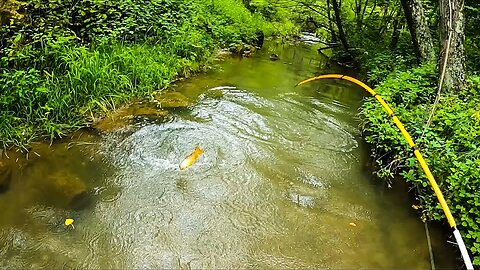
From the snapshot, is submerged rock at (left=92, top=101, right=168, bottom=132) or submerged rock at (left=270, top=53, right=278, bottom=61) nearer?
submerged rock at (left=92, top=101, right=168, bottom=132)

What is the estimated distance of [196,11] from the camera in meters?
8.10

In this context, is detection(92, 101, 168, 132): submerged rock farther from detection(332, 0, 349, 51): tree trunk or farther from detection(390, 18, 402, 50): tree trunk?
detection(390, 18, 402, 50): tree trunk

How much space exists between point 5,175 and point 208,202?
6.15 ft

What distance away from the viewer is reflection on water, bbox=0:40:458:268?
9.36 ft

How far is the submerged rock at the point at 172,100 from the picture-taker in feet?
18.1

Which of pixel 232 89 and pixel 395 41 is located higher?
pixel 395 41

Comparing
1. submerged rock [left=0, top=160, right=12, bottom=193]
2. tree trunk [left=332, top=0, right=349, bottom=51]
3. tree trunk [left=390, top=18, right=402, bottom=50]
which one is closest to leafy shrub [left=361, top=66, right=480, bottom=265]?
submerged rock [left=0, top=160, right=12, bottom=193]

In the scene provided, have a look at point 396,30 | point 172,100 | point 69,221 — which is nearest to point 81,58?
point 172,100

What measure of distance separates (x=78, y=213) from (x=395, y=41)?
752 centimetres

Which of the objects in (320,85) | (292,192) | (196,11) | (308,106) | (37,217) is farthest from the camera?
(196,11)

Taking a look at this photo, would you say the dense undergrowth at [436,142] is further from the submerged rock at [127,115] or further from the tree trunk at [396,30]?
the tree trunk at [396,30]

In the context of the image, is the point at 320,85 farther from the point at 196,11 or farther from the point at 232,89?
the point at 196,11

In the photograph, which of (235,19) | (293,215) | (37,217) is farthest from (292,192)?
(235,19)

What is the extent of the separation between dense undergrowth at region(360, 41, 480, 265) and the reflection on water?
347 mm
